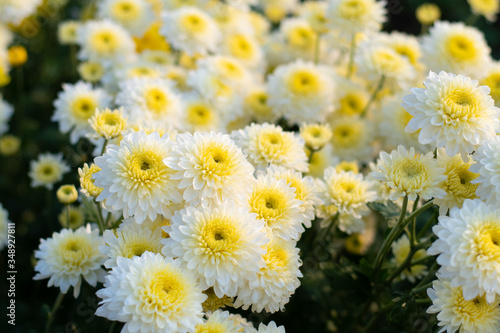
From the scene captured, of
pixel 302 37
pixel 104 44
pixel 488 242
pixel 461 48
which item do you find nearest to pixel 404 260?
pixel 488 242

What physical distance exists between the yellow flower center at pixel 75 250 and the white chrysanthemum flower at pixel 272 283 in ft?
1.62

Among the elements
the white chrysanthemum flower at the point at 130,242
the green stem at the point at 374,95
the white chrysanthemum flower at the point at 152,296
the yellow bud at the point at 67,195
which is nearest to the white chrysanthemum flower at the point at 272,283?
the white chrysanthemum flower at the point at 152,296

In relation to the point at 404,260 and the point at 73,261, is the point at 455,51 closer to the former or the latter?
the point at 404,260

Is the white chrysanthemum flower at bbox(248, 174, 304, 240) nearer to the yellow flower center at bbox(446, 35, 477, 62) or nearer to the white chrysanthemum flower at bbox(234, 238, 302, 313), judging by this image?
the white chrysanthemum flower at bbox(234, 238, 302, 313)

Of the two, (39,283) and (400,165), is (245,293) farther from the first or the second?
(39,283)

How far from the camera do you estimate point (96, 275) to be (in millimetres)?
1399

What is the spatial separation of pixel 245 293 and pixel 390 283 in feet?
1.96

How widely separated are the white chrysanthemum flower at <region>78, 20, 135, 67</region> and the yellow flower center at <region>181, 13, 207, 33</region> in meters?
0.31

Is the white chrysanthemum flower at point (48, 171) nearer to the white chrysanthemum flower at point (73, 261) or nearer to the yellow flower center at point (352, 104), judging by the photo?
the white chrysanthemum flower at point (73, 261)

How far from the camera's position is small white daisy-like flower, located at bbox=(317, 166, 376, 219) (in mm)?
1521

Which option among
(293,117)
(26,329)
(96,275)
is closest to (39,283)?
(26,329)

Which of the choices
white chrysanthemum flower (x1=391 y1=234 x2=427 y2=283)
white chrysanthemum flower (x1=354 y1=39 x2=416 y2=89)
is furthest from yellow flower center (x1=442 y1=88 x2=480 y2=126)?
white chrysanthemum flower (x1=354 y1=39 x2=416 y2=89)

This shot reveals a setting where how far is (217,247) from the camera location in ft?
3.71

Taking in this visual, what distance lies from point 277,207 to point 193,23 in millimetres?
1332
